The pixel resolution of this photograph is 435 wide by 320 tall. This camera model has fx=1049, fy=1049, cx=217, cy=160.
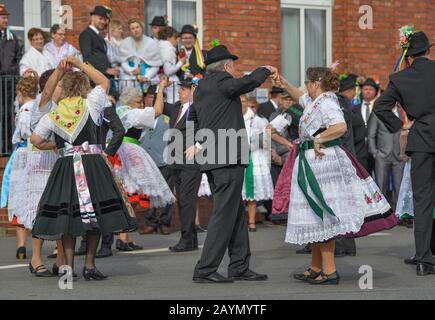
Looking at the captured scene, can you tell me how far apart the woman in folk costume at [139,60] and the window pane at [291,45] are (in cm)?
473

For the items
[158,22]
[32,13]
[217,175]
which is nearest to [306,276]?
[217,175]

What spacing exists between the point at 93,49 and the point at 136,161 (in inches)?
127

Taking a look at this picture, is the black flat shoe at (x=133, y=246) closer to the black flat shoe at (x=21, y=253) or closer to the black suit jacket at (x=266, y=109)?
the black flat shoe at (x=21, y=253)

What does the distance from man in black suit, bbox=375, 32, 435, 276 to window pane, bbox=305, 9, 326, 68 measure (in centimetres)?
1081

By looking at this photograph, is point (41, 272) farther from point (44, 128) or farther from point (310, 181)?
point (310, 181)

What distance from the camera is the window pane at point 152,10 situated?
751 inches

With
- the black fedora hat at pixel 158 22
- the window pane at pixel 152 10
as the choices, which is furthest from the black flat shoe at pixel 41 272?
the window pane at pixel 152 10

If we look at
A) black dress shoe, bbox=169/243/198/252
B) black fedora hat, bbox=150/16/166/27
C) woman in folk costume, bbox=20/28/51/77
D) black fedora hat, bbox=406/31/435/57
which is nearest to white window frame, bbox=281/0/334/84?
black fedora hat, bbox=150/16/166/27

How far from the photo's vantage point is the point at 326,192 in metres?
9.70

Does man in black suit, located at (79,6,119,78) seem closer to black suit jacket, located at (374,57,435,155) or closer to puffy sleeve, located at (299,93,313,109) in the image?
puffy sleeve, located at (299,93,313,109)

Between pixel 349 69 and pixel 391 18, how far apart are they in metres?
1.40

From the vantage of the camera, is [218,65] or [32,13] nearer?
[218,65]

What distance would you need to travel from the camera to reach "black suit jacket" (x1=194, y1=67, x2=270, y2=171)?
32.2 feet
